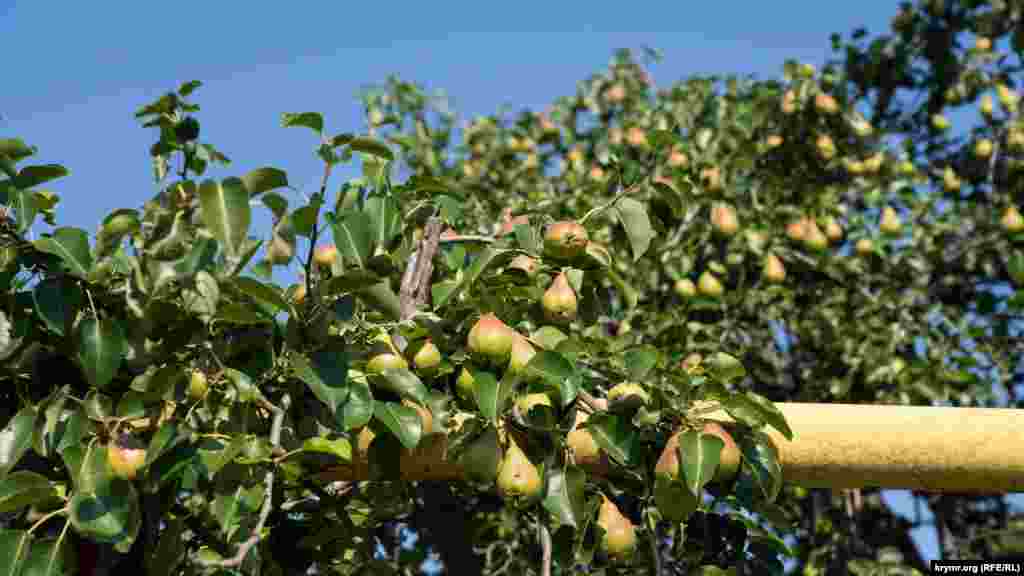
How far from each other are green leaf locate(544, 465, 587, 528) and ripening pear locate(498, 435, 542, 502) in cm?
2

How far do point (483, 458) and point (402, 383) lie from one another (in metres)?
0.12

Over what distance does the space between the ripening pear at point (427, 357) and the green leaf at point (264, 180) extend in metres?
0.26

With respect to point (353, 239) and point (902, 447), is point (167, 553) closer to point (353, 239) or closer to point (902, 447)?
point (353, 239)

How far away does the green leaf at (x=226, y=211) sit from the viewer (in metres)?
0.89

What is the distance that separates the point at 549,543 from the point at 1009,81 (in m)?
3.67

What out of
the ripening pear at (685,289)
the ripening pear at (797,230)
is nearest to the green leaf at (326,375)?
the ripening pear at (685,289)

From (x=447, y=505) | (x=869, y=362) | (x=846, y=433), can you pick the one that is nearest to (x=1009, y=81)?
(x=869, y=362)

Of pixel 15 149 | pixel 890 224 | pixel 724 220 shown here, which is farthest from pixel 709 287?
pixel 15 149

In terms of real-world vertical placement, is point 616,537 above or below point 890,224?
below

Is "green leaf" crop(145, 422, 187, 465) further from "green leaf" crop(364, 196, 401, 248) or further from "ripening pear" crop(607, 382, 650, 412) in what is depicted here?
"ripening pear" crop(607, 382, 650, 412)

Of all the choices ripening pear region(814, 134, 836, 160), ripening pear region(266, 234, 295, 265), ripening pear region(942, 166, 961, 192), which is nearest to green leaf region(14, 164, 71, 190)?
ripening pear region(266, 234, 295, 265)

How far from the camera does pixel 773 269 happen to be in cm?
323

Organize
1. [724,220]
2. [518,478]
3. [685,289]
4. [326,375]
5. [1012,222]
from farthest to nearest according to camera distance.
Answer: [1012,222] → [724,220] → [685,289] → [518,478] → [326,375]

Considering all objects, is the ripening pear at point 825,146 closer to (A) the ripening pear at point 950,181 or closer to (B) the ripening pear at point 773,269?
(A) the ripening pear at point 950,181
